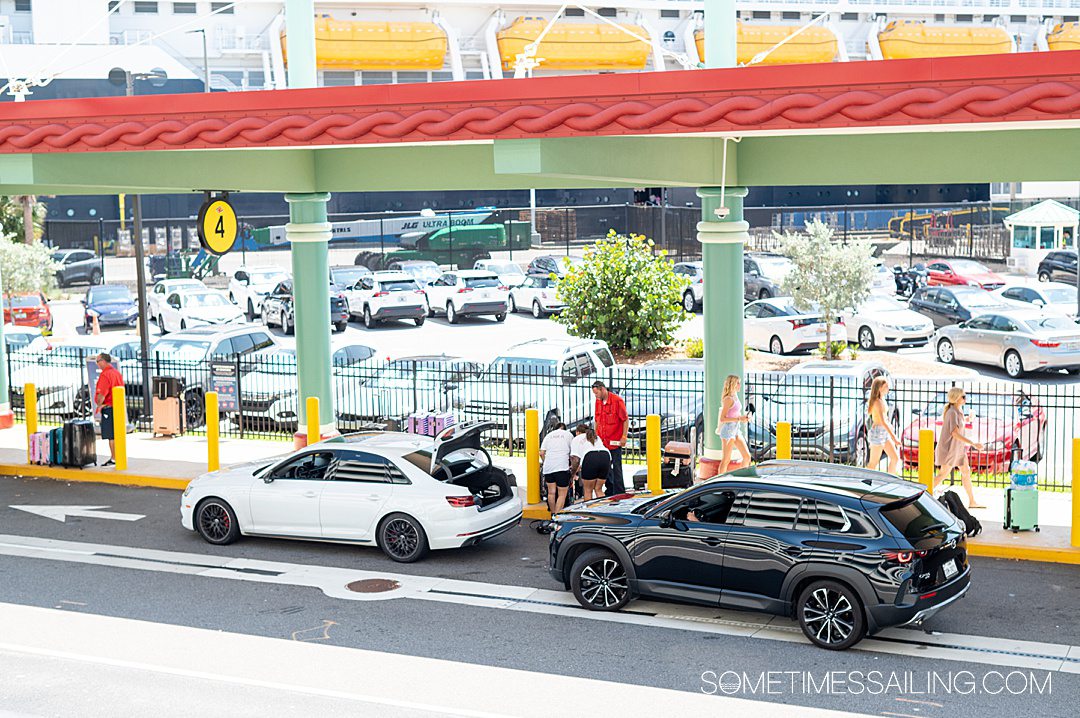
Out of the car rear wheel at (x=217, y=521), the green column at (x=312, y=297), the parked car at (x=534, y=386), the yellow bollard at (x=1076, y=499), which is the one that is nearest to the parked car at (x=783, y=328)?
the parked car at (x=534, y=386)

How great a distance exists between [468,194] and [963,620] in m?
54.9

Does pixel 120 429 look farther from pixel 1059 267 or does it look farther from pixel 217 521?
pixel 1059 267

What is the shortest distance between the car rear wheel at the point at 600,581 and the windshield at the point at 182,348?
14147mm

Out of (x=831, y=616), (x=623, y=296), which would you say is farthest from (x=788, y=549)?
(x=623, y=296)

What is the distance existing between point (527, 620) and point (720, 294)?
20.7 ft

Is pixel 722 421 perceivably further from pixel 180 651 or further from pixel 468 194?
pixel 468 194

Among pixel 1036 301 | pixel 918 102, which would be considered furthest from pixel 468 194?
pixel 918 102

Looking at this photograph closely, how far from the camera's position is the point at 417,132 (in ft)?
41.8

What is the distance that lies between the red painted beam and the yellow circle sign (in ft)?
9.13

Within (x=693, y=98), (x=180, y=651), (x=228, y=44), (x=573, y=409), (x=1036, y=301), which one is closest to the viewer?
(x=180, y=651)

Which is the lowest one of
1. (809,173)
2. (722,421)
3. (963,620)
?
(963,620)

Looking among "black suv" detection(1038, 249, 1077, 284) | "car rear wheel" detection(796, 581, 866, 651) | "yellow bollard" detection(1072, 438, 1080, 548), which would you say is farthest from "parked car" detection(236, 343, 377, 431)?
"black suv" detection(1038, 249, 1077, 284)

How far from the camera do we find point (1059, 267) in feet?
141

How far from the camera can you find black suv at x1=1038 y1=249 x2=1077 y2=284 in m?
42.6
